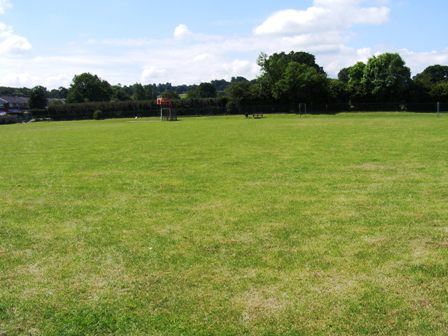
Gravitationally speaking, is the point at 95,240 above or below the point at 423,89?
below

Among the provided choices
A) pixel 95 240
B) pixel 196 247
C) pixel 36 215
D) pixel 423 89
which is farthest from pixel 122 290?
pixel 423 89

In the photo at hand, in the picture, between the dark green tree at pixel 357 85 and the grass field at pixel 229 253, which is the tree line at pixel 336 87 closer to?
the dark green tree at pixel 357 85

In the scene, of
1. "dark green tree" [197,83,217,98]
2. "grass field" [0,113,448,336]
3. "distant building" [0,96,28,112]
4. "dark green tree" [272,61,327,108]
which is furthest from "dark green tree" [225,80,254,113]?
"distant building" [0,96,28,112]

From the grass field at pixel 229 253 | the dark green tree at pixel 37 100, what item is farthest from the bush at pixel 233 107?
the grass field at pixel 229 253

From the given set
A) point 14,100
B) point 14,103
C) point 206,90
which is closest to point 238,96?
point 206,90

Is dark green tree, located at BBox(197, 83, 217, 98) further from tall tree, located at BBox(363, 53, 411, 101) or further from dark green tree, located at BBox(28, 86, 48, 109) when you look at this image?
tall tree, located at BBox(363, 53, 411, 101)

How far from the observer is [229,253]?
682 cm

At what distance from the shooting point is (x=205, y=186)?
12266 mm

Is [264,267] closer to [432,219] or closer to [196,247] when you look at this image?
[196,247]

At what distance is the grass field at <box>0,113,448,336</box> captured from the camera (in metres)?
4.83

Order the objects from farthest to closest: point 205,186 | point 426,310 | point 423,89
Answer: point 423,89, point 205,186, point 426,310

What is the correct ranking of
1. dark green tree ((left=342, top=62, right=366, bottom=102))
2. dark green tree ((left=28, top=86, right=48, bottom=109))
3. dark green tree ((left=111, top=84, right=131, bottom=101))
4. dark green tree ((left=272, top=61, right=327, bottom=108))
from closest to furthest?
dark green tree ((left=272, top=61, right=327, bottom=108)) → dark green tree ((left=342, top=62, right=366, bottom=102)) → dark green tree ((left=28, top=86, right=48, bottom=109)) → dark green tree ((left=111, top=84, right=131, bottom=101))

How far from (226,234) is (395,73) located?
261 ft

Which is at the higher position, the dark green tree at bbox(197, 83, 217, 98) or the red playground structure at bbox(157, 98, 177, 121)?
the dark green tree at bbox(197, 83, 217, 98)
